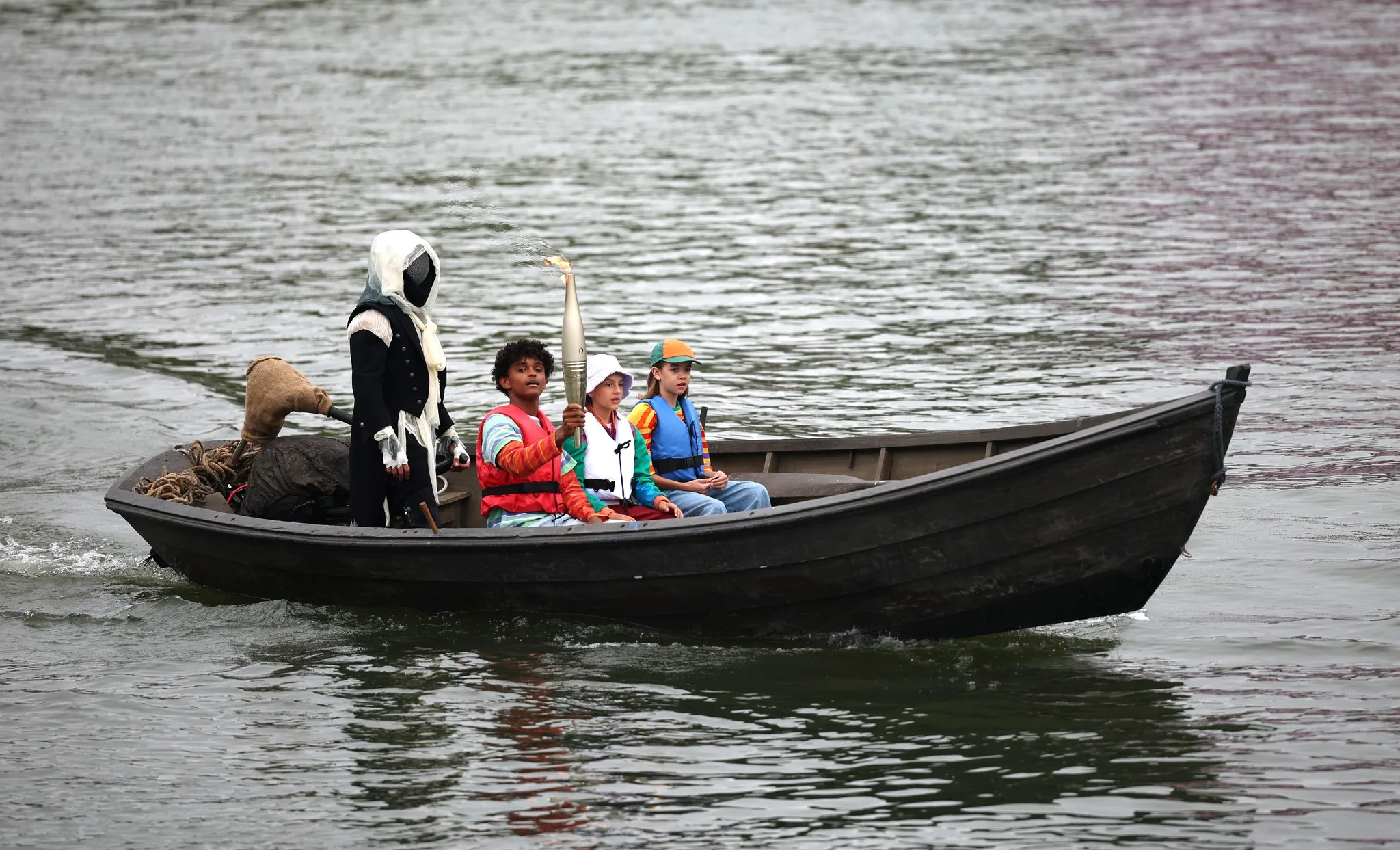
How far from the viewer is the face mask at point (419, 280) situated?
28.4 feet

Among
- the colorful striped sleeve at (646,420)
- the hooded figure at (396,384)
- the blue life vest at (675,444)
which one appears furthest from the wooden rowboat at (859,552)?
the colorful striped sleeve at (646,420)

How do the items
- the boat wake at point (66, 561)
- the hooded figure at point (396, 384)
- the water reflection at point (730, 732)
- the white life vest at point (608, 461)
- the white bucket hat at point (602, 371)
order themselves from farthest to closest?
the boat wake at point (66, 561) → the white life vest at point (608, 461) → the white bucket hat at point (602, 371) → the hooded figure at point (396, 384) → the water reflection at point (730, 732)

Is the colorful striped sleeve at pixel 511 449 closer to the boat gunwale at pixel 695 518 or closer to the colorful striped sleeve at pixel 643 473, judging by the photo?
the boat gunwale at pixel 695 518

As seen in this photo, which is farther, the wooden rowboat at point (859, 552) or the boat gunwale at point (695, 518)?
the wooden rowboat at point (859, 552)

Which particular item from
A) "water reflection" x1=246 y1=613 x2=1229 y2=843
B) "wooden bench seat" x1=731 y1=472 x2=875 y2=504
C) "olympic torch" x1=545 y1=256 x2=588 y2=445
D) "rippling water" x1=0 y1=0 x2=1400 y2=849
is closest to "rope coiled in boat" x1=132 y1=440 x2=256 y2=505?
"rippling water" x1=0 y1=0 x2=1400 y2=849

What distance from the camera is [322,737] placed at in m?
7.75

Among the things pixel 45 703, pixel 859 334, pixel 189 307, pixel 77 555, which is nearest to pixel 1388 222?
pixel 859 334

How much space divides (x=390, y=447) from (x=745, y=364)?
718 cm

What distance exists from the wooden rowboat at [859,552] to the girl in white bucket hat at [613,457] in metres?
0.57

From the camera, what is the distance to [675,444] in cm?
933

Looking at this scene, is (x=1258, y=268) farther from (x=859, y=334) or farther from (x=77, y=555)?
(x=77, y=555)

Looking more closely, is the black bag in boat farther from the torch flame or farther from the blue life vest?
the torch flame

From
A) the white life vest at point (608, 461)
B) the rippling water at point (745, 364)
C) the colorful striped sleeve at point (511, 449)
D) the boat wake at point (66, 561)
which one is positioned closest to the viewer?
the rippling water at point (745, 364)

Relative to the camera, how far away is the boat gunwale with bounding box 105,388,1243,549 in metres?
7.45
